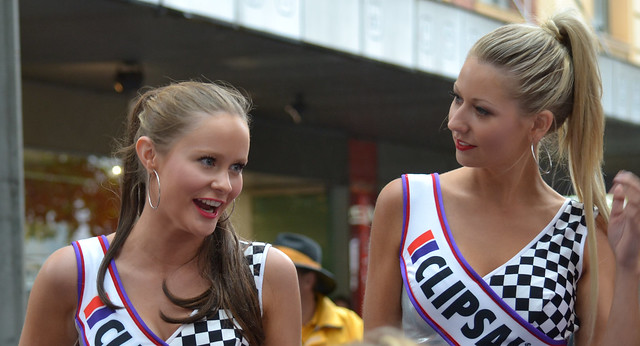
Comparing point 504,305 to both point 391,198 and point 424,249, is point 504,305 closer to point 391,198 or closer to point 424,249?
point 424,249

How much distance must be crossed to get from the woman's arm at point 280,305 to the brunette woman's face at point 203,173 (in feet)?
0.74

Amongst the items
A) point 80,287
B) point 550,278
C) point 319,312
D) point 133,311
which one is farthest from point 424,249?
point 319,312

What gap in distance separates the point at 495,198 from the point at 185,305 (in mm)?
962

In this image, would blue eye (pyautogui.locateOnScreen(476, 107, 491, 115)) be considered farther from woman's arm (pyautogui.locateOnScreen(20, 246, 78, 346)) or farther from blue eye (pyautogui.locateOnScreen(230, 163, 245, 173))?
woman's arm (pyautogui.locateOnScreen(20, 246, 78, 346))

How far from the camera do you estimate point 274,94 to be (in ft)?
45.6

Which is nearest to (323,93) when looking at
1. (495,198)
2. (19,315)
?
(19,315)

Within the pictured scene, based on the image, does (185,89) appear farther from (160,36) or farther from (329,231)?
(329,231)

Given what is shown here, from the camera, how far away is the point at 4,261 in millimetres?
5027

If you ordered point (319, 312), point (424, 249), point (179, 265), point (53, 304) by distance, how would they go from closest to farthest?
point (53, 304) < point (179, 265) < point (424, 249) < point (319, 312)

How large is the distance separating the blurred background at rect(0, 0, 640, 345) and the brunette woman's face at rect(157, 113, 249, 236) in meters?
2.64

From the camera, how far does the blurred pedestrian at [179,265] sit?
102 inches

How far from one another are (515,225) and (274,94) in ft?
36.3

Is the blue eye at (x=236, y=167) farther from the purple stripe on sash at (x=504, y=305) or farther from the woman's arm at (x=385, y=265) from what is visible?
the purple stripe on sash at (x=504, y=305)

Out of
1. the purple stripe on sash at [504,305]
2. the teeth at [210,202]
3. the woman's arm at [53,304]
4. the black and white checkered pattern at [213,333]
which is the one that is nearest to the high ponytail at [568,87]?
the purple stripe on sash at [504,305]
